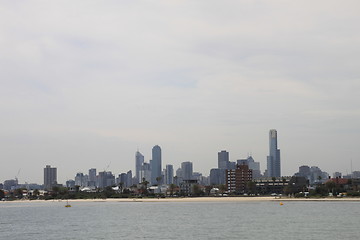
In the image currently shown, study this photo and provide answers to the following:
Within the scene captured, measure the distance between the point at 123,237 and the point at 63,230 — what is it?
24.2 metres

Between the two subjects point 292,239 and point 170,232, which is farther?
point 170,232

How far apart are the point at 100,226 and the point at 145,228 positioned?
12.9 meters

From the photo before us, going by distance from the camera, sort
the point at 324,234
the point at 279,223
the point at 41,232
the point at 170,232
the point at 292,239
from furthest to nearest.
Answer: the point at 279,223, the point at 41,232, the point at 170,232, the point at 324,234, the point at 292,239

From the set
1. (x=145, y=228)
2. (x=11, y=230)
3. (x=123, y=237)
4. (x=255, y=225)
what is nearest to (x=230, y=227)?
(x=255, y=225)

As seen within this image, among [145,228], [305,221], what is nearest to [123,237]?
[145,228]

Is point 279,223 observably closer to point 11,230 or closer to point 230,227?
point 230,227

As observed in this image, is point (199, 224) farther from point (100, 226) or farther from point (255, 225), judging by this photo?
point (100, 226)

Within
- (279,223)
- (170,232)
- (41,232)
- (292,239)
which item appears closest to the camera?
(292,239)

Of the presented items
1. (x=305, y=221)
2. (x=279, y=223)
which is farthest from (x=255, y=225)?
(x=305, y=221)

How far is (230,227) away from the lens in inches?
4422

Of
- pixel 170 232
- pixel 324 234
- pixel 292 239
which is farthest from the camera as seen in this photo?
pixel 170 232

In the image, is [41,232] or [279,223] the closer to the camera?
[41,232]

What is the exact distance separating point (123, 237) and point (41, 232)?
24226 millimetres

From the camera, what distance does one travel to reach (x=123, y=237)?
315 ft
